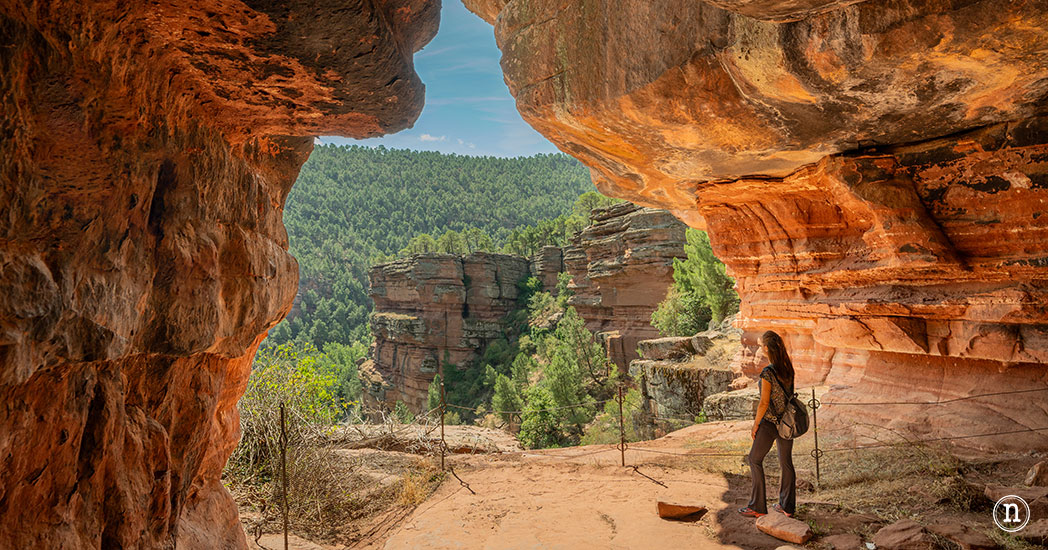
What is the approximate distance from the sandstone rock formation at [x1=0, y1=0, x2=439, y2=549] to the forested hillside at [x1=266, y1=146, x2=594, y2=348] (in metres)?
53.5

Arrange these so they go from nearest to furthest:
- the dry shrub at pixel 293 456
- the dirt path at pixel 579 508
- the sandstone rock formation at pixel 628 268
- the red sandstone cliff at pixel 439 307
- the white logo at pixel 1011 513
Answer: the white logo at pixel 1011 513, the dirt path at pixel 579 508, the dry shrub at pixel 293 456, the sandstone rock formation at pixel 628 268, the red sandstone cliff at pixel 439 307

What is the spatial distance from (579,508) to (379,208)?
80954mm

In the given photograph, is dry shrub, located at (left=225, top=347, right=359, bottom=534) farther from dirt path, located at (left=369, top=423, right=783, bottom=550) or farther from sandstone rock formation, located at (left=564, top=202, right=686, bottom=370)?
sandstone rock formation, located at (left=564, top=202, right=686, bottom=370)

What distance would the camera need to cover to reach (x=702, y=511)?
5465mm

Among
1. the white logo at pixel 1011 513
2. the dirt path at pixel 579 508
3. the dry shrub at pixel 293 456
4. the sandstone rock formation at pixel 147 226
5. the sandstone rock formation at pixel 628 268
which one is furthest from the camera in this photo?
the sandstone rock formation at pixel 628 268

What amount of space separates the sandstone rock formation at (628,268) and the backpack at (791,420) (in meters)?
21.7

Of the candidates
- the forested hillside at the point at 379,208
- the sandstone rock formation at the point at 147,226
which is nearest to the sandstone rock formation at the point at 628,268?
the sandstone rock formation at the point at 147,226

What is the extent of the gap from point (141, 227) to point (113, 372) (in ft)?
2.50

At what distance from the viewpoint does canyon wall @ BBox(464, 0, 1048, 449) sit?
3.32m

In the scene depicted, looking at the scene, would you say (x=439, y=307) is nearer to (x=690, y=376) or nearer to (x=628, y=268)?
(x=628, y=268)

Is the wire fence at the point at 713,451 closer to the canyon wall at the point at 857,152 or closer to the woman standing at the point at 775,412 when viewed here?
the canyon wall at the point at 857,152

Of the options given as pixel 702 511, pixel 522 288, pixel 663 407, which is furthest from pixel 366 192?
pixel 702 511

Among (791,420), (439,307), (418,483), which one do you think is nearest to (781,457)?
(791,420)

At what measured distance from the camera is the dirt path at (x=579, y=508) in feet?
16.6
